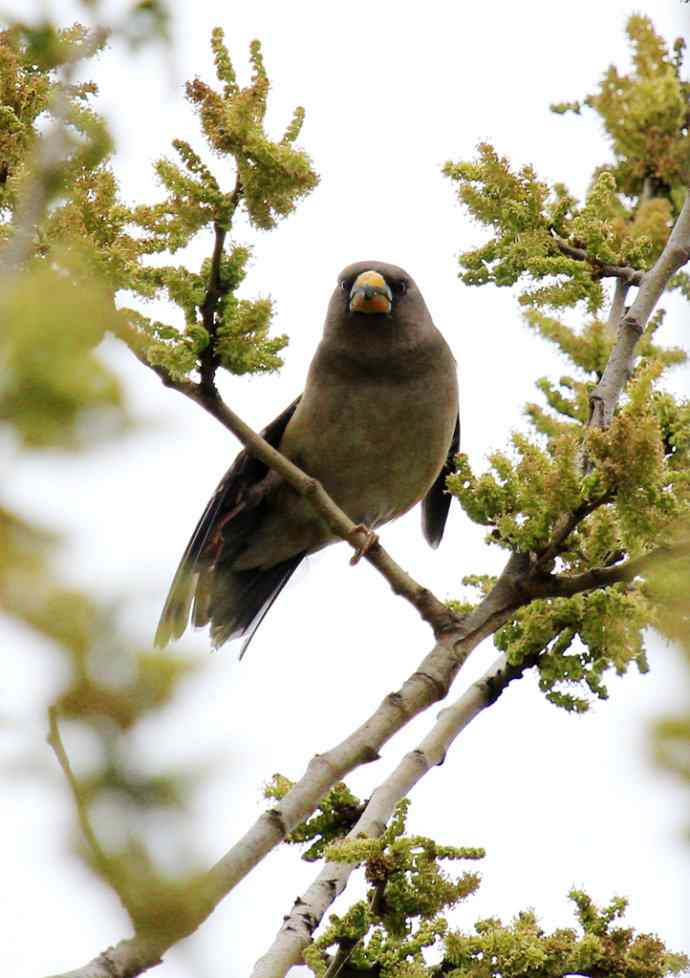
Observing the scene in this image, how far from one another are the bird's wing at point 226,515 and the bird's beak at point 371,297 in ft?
1.93

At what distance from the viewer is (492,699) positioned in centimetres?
379

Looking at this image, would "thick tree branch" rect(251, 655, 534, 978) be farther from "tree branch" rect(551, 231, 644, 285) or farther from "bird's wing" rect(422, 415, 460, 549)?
"bird's wing" rect(422, 415, 460, 549)

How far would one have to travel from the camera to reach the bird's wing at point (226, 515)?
16.9ft

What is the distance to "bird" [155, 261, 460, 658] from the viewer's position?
5.45 m

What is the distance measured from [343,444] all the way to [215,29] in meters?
2.86

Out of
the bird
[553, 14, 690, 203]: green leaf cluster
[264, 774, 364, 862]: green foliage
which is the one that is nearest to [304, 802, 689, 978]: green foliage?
[264, 774, 364, 862]: green foliage

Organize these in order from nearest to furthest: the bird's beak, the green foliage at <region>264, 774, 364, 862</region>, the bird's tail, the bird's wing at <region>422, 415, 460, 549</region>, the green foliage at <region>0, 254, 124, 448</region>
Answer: the green foliage at <region>0, 254, 124, 448</region> → the green foliage at <region>264, 774, 364, 862</region> → the bird's beak → the bird's tail → the bird's wing at <region>422, 415, 460, 549</region>

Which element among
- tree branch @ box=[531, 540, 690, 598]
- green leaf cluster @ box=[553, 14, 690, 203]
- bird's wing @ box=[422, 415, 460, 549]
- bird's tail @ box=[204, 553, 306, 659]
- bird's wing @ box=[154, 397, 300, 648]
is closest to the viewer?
green leaf cluster @ box=[553, 14, 690, 203]

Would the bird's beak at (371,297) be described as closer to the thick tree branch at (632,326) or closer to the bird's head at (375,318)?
the bird's head at (375,318)

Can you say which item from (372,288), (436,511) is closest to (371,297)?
(372,288)

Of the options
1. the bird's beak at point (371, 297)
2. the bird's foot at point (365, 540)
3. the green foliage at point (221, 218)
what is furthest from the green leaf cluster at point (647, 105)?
the bird's beak at point (371, 297)

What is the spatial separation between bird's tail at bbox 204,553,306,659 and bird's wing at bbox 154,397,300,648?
247 millimetres

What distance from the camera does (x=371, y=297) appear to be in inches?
213

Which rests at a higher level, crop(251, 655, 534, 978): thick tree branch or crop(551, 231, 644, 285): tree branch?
crop(551, 231, 644, 285): tree branch
